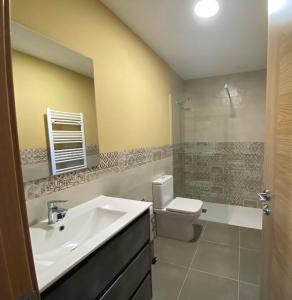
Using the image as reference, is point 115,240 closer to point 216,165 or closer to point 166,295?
point 166,295

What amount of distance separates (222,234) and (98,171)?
6.46 feet

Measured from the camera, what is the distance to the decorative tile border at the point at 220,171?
3342 millimetres

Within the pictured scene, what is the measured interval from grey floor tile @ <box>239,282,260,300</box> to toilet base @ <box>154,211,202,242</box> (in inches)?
30.4

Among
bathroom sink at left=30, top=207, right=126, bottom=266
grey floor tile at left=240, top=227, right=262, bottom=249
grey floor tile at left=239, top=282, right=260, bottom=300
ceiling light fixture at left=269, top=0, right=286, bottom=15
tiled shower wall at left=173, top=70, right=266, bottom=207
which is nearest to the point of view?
ceiling light fixture at left=269, top=0, right=286, bottom=15

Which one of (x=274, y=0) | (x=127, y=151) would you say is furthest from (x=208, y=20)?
(x=127, y=151)

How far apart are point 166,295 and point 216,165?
249 centimetres

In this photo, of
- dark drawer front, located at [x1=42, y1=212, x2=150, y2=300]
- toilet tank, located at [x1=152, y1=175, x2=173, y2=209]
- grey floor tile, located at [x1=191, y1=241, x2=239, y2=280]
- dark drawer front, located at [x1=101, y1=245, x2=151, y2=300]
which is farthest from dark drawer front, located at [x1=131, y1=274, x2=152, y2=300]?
toilet tank, located at [x1=152, y1=175, x2=173, y2=209]

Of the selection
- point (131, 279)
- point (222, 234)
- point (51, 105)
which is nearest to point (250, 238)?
point (222, 234)

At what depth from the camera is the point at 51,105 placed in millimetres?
1221

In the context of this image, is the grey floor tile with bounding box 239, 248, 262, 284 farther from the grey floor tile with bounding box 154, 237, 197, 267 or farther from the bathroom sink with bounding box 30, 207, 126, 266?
the bathroom sink with bounding box 30, 207, 126, 266

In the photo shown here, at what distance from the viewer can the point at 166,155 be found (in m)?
2.89

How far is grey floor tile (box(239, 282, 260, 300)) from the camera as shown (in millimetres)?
1563

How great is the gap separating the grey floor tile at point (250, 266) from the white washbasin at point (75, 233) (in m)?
1.29

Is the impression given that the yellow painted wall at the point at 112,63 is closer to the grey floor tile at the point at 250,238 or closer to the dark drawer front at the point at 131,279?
the dark drawer front at the point at 131,279
